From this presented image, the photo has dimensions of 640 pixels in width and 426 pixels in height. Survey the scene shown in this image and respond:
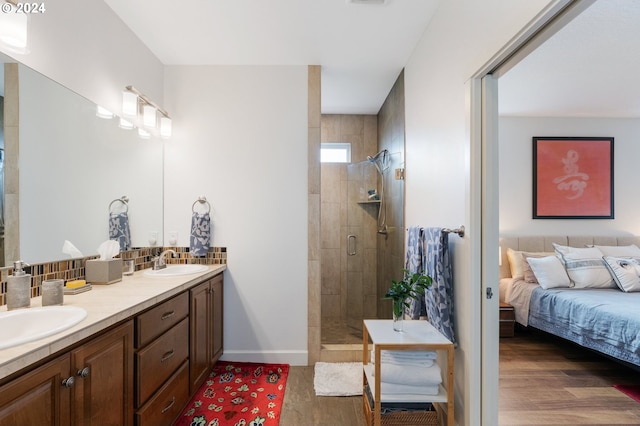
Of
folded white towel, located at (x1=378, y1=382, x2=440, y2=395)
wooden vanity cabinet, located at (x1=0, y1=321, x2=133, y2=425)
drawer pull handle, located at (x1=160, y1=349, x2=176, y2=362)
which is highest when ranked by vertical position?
wooden vanity cabinet, located at (x1=0, y1=321, x2=133, y2=425)

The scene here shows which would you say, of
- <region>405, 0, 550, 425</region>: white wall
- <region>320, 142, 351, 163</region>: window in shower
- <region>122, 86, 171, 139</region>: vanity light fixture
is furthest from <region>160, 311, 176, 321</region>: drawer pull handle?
<region>320, 142, 351, 163</region>: window in shower

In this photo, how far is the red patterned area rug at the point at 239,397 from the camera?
200 centimetres

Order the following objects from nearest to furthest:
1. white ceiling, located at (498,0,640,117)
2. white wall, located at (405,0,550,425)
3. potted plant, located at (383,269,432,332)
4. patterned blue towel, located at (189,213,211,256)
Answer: white wall, located at (405,0,550,425) → potted plant, located at (383,269,432,332) → white ceiling, located at (498,0,640,117) → patterned blue towel, located at (189,213,211,256)

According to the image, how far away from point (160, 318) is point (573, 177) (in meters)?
4.19

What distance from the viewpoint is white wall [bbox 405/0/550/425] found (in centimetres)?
147

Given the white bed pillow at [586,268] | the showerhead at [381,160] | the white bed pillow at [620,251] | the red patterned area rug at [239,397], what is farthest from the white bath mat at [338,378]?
the white bed pillow at [620,251]

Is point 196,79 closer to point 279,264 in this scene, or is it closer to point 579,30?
point 279,264

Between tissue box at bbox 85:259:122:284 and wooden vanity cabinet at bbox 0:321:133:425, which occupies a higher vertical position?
tissue box at bbox 85:259:122:284

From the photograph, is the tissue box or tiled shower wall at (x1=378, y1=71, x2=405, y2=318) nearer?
the tissue box

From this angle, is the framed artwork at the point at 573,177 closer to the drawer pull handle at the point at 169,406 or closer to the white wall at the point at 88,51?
the drawer pull handle at the point at 169,406

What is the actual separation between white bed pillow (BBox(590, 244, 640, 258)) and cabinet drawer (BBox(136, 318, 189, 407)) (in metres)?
4.00

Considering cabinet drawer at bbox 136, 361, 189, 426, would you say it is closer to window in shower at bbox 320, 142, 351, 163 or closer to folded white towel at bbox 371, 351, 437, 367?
folded white towel at bbox 371, 351, 437, 367

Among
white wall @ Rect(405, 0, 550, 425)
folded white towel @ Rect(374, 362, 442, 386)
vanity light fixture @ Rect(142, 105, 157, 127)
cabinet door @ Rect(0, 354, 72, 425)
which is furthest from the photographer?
vanity light fixture @ Rect(142, 105, 157, 127)

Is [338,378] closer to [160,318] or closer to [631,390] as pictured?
[160,318]
